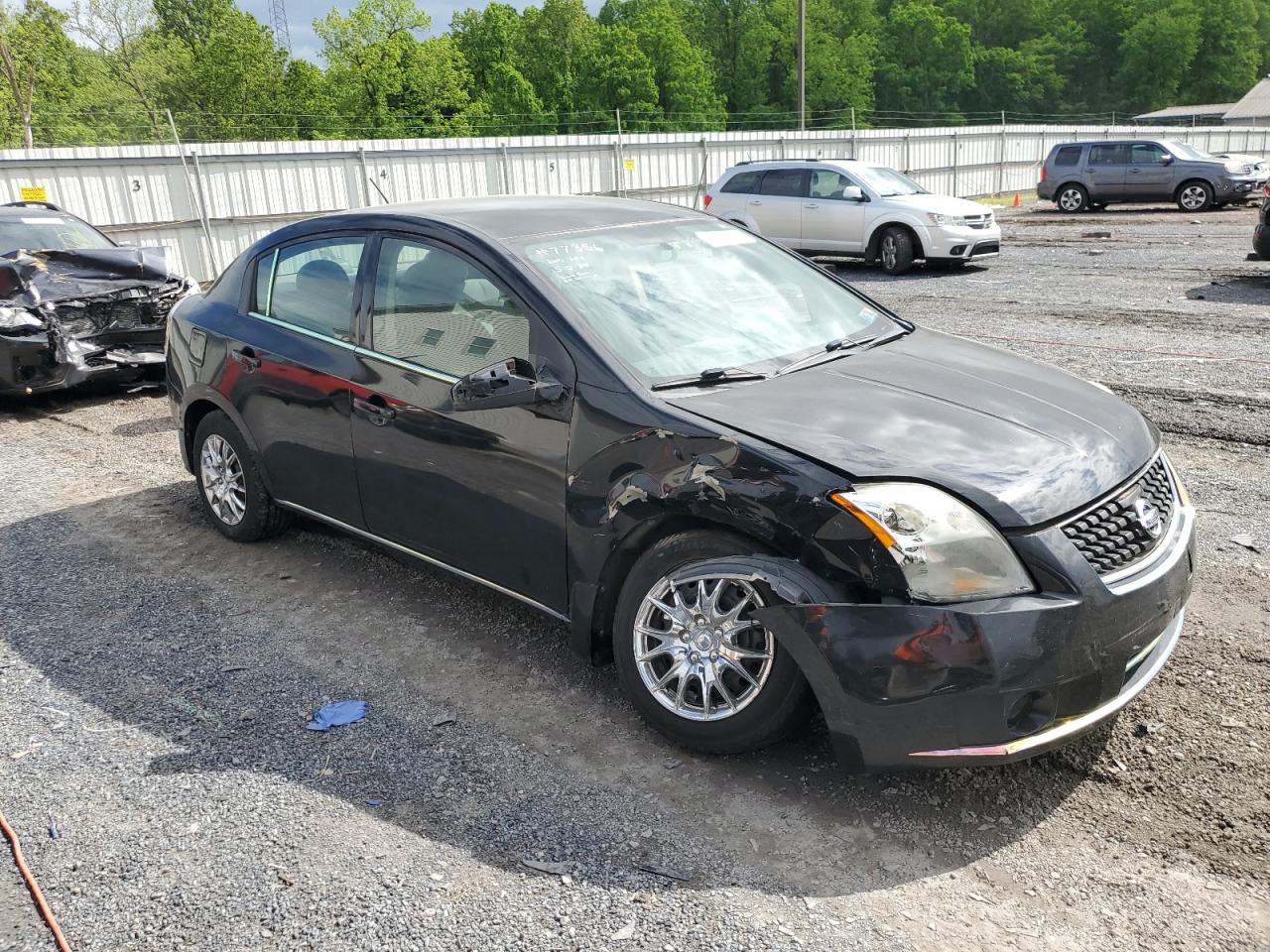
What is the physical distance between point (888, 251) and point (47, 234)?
11520 mm

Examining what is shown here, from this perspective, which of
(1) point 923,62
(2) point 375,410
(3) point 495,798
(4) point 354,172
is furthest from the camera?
(1) point 923,62

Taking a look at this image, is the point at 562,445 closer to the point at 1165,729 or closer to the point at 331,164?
the point at 1165,729

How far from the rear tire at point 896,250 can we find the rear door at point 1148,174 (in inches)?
435

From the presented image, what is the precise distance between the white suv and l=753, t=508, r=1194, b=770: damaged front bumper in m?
13.0

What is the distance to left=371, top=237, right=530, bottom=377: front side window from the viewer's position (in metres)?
3.84

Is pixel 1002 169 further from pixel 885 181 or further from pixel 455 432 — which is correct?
pixel 455 432

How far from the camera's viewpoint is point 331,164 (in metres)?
20.2

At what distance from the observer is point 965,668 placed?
9.14ft

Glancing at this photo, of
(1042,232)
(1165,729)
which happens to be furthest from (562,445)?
(1042,232)

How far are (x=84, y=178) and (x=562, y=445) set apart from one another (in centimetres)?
1676

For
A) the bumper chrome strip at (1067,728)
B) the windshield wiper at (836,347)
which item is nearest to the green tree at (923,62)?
the windshield wiper at (836,347)

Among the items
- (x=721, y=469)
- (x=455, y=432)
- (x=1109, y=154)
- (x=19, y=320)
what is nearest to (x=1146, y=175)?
(x=1109, y=154)

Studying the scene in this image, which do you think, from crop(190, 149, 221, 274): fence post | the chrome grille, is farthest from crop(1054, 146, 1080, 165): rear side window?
the chrome grille

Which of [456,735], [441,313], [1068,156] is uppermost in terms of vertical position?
[441,313]
